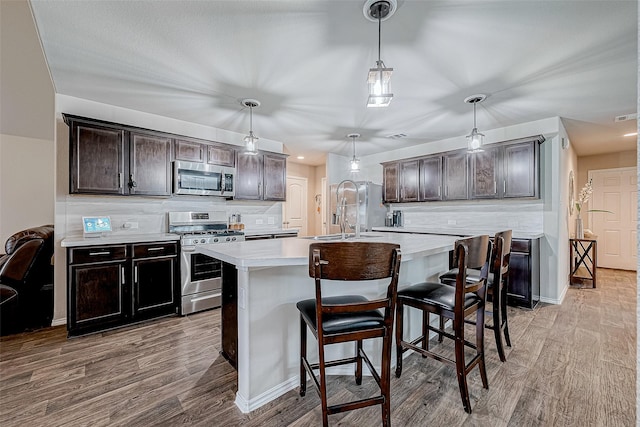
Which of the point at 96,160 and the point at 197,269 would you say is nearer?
the point at 96,160

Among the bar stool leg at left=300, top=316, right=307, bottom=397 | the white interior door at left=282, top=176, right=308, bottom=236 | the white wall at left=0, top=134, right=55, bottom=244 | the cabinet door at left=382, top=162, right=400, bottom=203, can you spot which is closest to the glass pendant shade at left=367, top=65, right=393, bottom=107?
the bar stool leg at left=300, top=316, right=307, bottom=397

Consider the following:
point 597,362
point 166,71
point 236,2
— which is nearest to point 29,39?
point 166,71

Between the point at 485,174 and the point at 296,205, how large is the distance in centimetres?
407

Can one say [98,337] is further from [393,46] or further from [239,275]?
[393,46]

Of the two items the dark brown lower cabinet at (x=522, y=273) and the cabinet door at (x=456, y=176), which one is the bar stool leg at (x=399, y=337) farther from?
the cabinet door at (x=456, y=176)

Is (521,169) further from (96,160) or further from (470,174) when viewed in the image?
(96,160)

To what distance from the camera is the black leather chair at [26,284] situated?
285 centimetres

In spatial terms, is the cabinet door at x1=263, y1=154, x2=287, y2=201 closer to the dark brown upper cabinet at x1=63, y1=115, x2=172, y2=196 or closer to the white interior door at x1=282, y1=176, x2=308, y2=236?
the dark brown upper cabinet at x1=63, y1=115, x2=172, y2=196

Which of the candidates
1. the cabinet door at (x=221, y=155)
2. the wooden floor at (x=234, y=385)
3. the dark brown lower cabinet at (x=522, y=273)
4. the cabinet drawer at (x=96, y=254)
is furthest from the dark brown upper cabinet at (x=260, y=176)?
the dark brown lower cabinet at (x=522, y=273)

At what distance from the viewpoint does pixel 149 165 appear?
351cm

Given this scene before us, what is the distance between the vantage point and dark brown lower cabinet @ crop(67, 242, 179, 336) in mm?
2758

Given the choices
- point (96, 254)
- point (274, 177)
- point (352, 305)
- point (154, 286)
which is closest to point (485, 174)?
point (274, 177)

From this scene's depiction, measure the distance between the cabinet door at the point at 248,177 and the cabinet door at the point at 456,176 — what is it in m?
3.06

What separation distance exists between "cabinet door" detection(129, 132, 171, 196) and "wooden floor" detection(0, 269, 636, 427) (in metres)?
1.65
